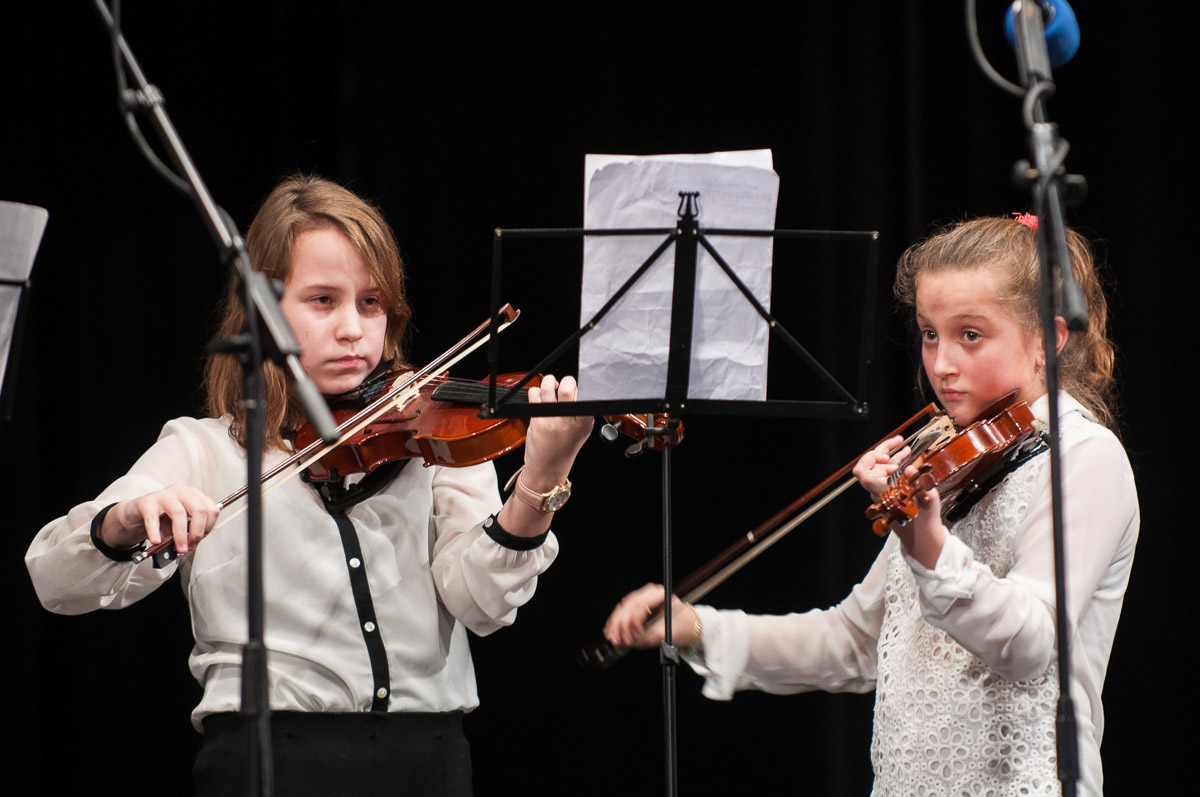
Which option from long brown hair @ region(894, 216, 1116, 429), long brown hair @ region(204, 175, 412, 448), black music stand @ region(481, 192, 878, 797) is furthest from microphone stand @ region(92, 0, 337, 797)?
long brown hair @ region(894, 216, 1116, 429)

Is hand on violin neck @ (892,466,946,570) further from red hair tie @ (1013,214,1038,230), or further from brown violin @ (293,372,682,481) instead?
red hair tie @ (1013,214,1038,230)

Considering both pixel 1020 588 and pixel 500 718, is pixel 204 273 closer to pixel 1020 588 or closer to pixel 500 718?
pixel 500 718

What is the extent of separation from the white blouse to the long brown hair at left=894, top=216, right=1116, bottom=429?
78cm

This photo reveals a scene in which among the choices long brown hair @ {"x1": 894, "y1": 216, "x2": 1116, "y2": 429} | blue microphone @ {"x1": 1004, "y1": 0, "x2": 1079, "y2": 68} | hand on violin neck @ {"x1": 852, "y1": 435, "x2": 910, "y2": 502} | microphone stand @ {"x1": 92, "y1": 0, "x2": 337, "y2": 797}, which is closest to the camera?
microphone stand @ {"x1": 92, "y1": 0, "x2": 337, "y2": 797}

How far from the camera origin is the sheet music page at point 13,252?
1.60 m

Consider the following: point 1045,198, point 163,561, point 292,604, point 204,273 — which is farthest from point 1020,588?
point 204,273

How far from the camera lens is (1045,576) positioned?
67.7 inches

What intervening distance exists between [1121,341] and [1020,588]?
119 centimetres

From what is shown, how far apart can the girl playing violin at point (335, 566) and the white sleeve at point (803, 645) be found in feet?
1.04

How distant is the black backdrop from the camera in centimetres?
265

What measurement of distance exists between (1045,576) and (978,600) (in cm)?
15

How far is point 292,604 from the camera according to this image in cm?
188

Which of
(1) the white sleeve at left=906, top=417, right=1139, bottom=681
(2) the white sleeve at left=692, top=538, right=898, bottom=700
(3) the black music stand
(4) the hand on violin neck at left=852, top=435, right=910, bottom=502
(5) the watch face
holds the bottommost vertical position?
(2) the white sleeve at left=692, top=538, right=898, bottom=700

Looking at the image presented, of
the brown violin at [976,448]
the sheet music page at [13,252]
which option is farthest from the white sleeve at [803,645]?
the sheet music page at [13,252]
